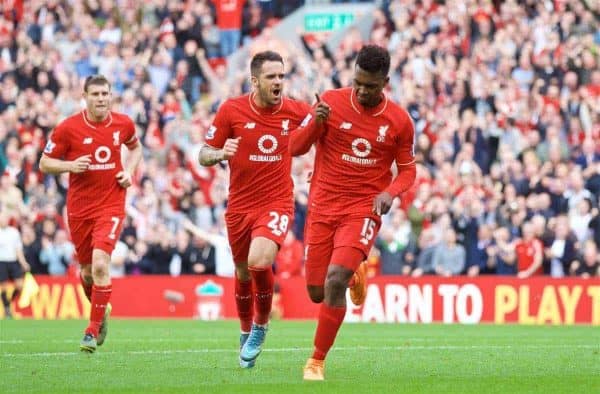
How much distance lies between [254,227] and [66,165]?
9.35ft

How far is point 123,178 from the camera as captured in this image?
1569 centimetres

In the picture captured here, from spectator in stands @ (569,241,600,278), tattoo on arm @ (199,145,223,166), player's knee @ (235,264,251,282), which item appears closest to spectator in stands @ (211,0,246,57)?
spectator in stands @ (569,241,600,278)

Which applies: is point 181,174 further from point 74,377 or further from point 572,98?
point 74,377

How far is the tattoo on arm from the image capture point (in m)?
12.8

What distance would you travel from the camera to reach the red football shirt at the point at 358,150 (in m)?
12.0

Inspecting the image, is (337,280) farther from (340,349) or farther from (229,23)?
(229,23)

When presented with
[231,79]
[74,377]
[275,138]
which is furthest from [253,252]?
[231,79]

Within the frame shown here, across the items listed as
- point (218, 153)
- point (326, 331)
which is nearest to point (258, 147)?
point (218, 153)

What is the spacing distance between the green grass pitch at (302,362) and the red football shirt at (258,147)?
154 centimetres

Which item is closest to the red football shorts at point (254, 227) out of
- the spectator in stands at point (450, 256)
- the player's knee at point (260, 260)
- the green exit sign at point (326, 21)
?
the player's knee at point (260, 260)

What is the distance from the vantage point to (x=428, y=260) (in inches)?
978

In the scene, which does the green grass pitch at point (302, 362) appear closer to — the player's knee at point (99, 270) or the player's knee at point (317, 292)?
the player's knee at point (317, 292)

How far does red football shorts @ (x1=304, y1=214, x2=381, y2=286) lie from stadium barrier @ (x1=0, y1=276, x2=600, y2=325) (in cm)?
1174

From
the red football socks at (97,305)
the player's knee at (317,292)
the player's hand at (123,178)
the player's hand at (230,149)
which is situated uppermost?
the player's hand at (230,149)
